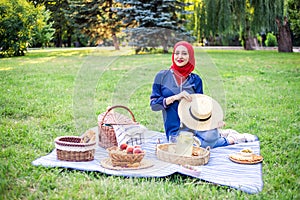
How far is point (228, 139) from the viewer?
3791mm

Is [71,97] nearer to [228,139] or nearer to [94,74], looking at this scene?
[94,74]

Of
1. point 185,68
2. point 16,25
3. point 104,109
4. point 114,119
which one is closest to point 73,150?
point 114,119

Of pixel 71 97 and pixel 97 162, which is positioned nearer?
pixel 97 162

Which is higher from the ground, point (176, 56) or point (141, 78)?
point (176, 56)

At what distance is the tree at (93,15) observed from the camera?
Answer: 16234 millimetres

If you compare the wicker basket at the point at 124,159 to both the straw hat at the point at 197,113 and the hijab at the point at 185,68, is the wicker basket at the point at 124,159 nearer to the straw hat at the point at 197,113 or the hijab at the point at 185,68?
the straw hat at the point at 197,113

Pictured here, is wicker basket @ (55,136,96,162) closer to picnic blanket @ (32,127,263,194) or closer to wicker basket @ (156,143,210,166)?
picnic blanket @ (32,127,263,194)

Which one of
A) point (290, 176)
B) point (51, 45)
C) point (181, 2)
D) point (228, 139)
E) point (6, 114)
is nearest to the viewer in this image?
point (290, 176)

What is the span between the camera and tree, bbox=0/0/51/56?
13.2 metres

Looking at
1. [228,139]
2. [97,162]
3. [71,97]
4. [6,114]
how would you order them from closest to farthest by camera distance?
1. [97,162]
2. [228,139]
3. [6,114]
4. [71,97]

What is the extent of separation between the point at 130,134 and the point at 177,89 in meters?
0.62

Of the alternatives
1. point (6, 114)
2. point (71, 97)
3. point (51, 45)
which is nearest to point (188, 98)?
point (6, 114)

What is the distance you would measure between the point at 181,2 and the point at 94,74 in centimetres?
888

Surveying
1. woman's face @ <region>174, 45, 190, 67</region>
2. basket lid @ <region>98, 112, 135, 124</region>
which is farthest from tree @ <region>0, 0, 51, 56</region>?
woman's face @ <region>174, 45, 190, 67</region>
